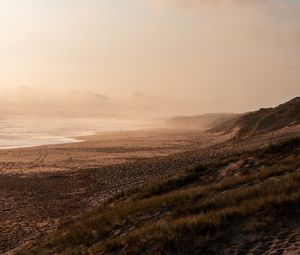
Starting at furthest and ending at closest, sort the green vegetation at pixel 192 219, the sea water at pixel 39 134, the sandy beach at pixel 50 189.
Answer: the sea water at pixel 39 134 → the sandy beach at pixel 50 189 → the green vegetation at pixel 192 219

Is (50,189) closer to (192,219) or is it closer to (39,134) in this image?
(192,219)

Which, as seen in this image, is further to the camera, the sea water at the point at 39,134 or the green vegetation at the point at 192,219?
the sea water at the point at 39,134

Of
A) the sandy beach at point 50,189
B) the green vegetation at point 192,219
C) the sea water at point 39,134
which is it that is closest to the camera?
the green vegetation at point 192,219

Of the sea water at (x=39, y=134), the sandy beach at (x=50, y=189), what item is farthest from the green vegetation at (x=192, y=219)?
the sea water at (x=39, y=134)

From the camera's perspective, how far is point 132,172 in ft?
88.8

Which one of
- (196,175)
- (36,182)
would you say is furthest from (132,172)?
(196,175)

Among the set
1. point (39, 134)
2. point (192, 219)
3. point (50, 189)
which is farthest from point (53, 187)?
point (39, 134)

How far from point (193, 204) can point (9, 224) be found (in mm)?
8676

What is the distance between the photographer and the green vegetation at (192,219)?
9867mm

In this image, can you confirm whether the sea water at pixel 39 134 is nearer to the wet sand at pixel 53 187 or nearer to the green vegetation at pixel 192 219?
the wet sand at pixel 53 187

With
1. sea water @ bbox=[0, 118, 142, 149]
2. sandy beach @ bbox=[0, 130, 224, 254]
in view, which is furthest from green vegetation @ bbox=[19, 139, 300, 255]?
sea water @ bbox=[0, 118, 142, 149]

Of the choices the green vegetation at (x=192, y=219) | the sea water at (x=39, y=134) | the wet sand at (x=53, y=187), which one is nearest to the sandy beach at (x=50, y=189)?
the wet sand at (x=53, y=187)

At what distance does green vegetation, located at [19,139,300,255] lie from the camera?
9.87 meters

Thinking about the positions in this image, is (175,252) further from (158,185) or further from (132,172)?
(132,172)
